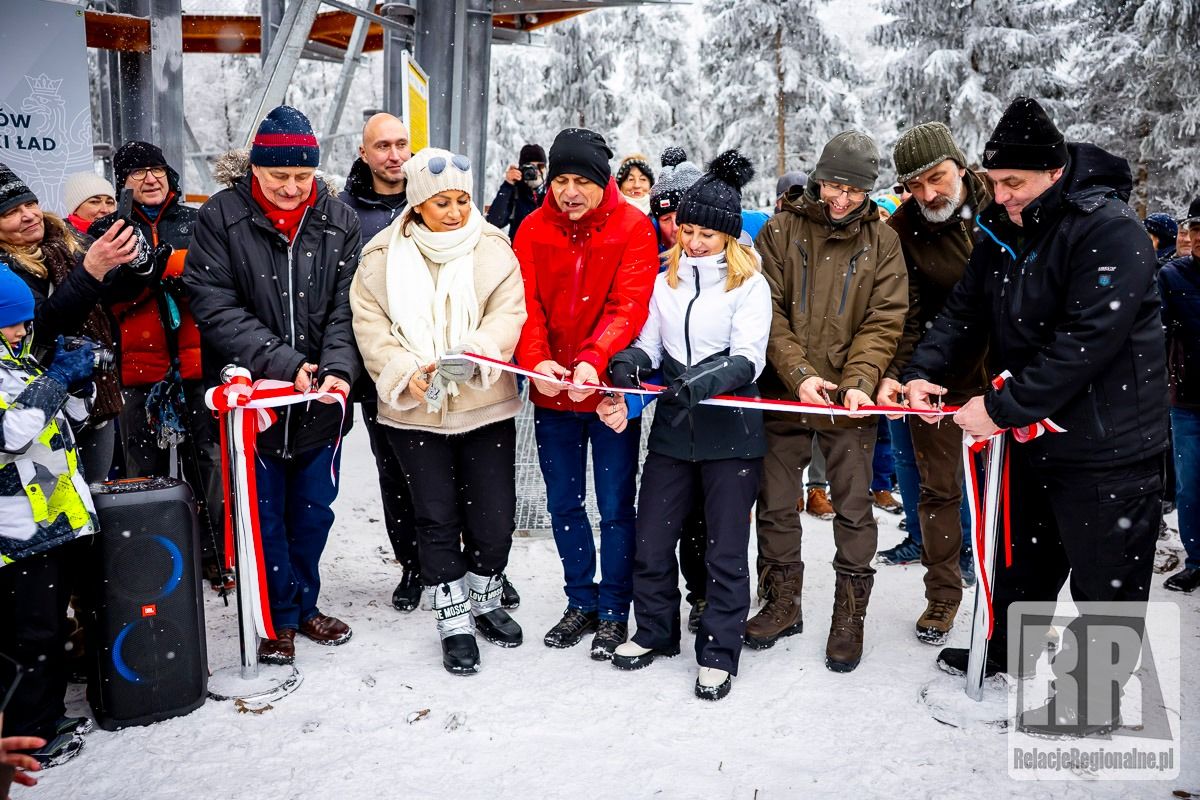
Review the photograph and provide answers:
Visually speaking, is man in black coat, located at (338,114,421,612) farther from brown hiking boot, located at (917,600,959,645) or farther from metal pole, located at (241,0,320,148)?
brown hiking boot, located at (917,600,959,645)

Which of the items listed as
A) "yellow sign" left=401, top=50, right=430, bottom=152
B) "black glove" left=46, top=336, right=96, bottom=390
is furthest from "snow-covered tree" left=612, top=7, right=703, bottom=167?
"black glove" left=46, top=336, right=96, bottom=390

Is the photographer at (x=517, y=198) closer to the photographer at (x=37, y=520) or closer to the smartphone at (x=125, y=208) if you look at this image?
the smartphone at (x=125, y=208)

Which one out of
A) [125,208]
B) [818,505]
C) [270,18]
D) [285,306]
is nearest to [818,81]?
[270,18]

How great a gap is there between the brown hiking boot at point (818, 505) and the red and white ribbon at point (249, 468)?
3.83m

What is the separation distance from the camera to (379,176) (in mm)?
4574

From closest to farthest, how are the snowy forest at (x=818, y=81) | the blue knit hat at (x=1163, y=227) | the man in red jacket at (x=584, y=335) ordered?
the man in red jacket at (x=584, y=335)
the blue knit hat at (x=1163, y=227)
the snowy forest at (x=818, y=81)

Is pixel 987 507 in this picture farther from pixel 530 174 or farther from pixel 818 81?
pixel 818 81

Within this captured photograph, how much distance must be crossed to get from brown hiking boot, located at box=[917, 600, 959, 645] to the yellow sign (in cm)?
411

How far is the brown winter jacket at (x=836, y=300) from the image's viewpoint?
3.81 meters

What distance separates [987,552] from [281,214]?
11.2 feet

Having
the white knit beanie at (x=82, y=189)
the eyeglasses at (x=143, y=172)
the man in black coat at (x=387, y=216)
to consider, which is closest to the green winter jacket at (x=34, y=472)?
the man in black coat at (x=387, y=216)

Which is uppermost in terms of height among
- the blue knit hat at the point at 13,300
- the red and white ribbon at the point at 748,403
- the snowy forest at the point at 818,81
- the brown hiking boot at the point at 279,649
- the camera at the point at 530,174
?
the snowy forest at the point at 818,81

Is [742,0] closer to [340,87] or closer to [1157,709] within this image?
[340,87]

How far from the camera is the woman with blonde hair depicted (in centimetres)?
368
